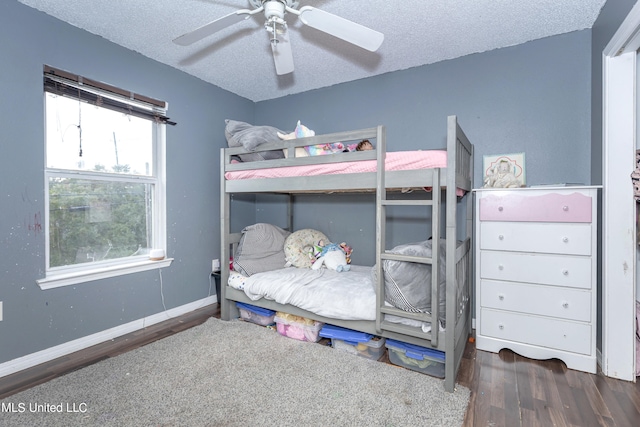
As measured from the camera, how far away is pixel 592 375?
1902 millimetres

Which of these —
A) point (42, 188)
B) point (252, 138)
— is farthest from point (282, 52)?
point (42, 188)

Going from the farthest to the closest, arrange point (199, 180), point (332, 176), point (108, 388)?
point (199, 180) → point (332, 176) → point (108, 388)

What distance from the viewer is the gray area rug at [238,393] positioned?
1506mm

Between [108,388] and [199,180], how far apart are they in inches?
77.5

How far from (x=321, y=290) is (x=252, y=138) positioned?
1364 millimetres

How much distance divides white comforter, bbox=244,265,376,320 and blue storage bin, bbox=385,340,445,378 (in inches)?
10.9

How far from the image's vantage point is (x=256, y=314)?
8.87 feet

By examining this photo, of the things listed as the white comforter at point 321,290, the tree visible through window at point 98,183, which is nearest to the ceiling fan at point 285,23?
the tree visible through window at point 98,183

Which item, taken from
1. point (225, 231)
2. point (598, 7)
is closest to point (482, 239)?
point (598, 7)

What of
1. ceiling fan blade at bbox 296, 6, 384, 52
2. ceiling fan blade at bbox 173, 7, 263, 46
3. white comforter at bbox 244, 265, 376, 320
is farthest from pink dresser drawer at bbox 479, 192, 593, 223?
ceiling fan blade at bbox 173, 7, 263, 46

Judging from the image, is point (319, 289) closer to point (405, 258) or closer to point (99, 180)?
point (405, 258)

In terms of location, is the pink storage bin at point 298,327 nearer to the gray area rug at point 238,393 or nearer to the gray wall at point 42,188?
the gray area rug at point 238,393

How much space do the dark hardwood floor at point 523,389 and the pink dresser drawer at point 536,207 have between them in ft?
3.25

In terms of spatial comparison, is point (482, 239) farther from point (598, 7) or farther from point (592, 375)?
point (598, 7)
